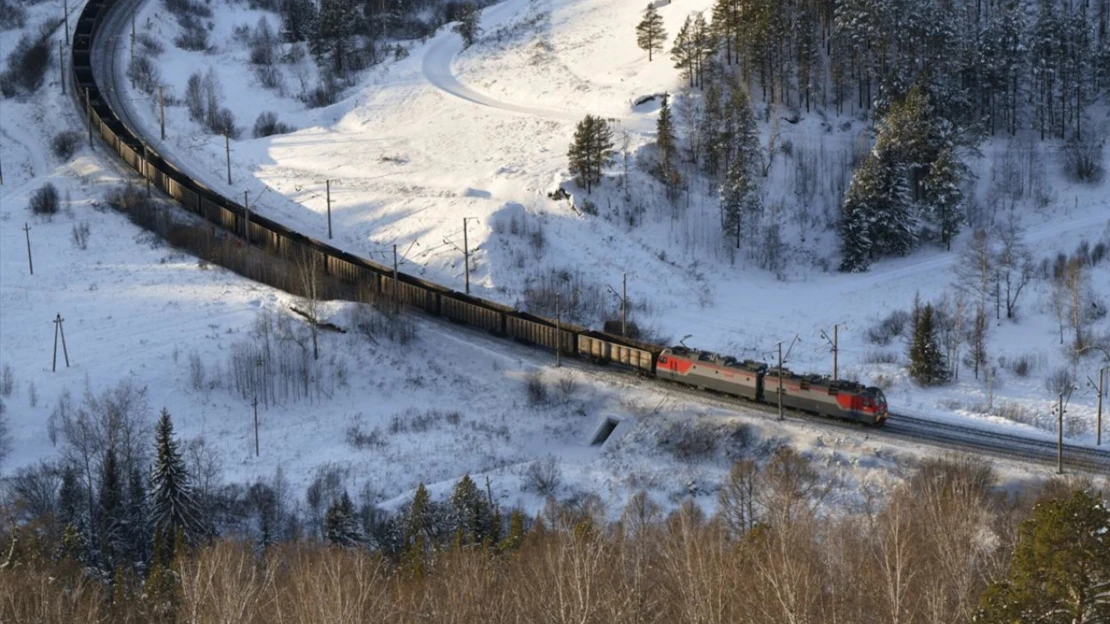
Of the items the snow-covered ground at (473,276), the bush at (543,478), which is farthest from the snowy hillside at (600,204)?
the bush at (543,478)

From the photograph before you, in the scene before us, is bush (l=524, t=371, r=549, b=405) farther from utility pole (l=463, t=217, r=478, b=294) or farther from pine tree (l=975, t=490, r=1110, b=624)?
pine tree (l=975, t=490, r=1110, b=624)

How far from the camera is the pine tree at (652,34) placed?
100m

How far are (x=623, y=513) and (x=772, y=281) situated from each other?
3447 centimetres

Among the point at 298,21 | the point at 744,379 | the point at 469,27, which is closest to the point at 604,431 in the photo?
the point at 744,379

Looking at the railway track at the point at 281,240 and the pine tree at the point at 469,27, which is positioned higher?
the pine tree at the point at 469,27

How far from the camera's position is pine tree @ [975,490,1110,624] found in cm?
2042

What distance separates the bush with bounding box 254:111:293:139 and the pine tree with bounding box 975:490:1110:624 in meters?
89.3

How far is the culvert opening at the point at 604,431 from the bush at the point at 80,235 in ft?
134

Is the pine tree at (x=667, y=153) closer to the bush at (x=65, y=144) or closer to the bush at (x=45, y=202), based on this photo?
the bush at (x=45, y=202)

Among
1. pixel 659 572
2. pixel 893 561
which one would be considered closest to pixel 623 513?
pixel 659 572

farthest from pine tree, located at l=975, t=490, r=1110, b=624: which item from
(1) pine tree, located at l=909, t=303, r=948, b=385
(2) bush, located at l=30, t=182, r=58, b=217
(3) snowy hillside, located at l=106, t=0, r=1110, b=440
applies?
(2) bush, located at l=30, t=182, r=58, b=217

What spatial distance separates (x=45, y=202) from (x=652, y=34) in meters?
50.8

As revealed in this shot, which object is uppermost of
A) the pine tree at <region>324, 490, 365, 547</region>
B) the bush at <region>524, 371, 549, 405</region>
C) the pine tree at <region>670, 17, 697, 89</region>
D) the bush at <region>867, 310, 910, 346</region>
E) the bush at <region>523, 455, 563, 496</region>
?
the pine tree at <region>670, 17, 697, 89</region>

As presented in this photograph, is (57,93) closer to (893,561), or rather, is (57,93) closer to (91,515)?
(91,515)
